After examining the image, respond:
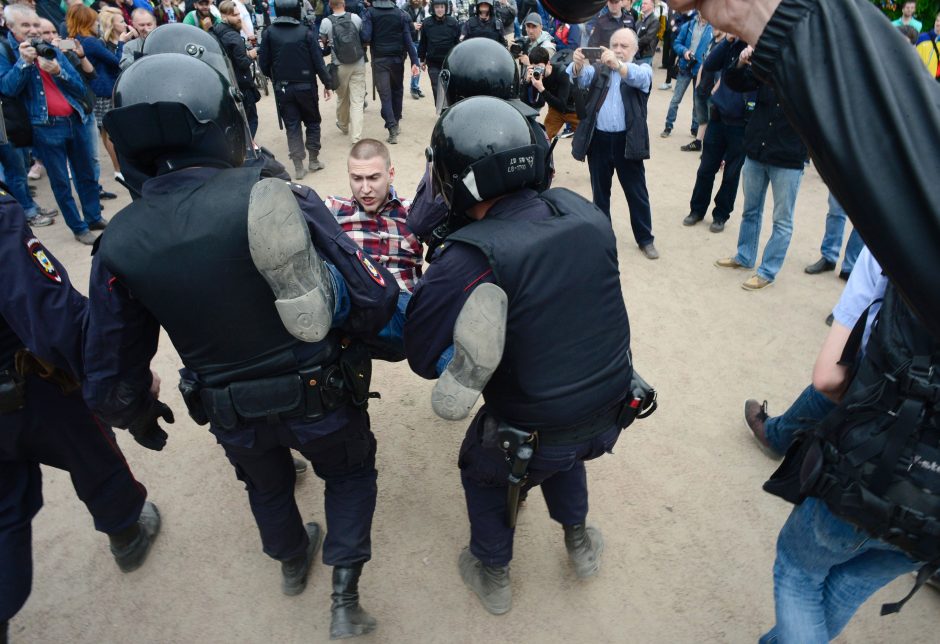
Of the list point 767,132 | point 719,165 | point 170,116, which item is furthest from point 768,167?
point 170,116

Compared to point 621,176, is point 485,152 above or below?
above

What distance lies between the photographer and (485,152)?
2.05m

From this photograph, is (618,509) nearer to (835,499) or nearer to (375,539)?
(375,539)

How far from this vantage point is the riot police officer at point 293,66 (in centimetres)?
727

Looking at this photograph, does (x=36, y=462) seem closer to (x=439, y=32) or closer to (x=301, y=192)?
(x=301, y=192)

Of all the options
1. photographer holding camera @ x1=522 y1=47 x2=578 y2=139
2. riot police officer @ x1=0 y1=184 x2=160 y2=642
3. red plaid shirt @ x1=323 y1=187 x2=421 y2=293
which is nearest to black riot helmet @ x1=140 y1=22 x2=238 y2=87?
red plaid shirt @ x1=323 y1=187 x2=421 y2=293

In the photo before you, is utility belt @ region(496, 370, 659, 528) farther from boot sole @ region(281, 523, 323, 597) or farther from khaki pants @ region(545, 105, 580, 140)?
khaki pants @ region(545, 105, 580, 140)

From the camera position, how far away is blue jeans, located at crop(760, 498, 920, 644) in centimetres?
178

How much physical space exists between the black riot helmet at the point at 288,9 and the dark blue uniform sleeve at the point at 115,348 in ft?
21.0

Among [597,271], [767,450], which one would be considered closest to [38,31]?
[597,271]

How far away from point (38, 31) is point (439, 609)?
19.9 ft

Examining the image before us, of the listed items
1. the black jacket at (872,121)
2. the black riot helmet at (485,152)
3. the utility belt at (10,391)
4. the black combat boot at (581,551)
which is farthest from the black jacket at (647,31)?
the black jacket at (872,121)

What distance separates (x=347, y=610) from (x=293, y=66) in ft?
21.8

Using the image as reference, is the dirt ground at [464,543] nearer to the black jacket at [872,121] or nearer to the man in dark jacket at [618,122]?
the man in dark jacket at [618,122]
